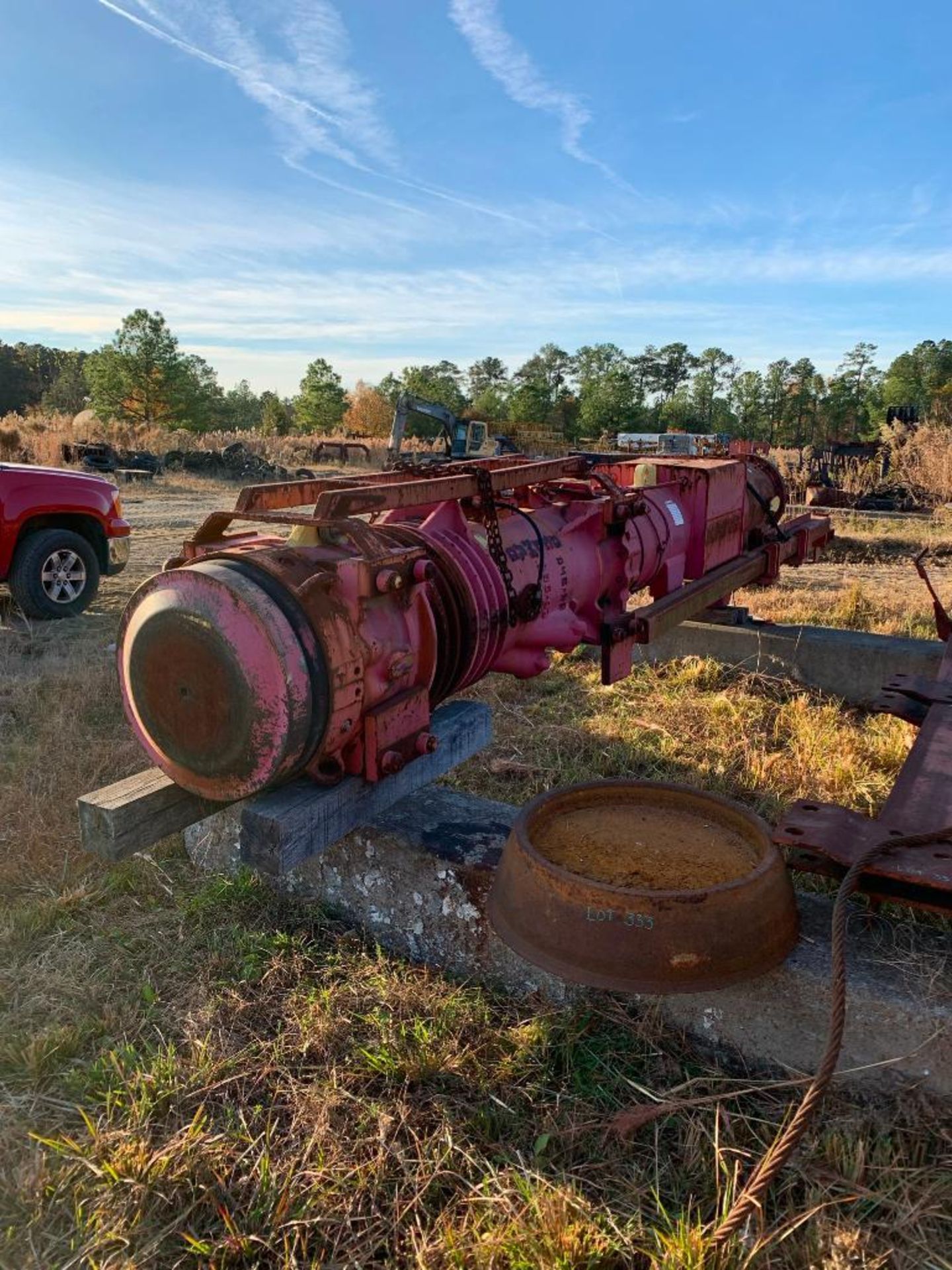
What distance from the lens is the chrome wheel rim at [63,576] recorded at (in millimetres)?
6523

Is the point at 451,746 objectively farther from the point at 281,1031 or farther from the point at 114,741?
the point at 114,741

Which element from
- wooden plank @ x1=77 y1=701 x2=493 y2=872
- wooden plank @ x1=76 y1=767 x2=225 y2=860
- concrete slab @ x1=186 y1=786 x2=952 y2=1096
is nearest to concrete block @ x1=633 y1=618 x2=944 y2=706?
concrete slab @ x1=186 y1=786 x2=952 y2=1096

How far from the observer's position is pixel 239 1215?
166 centimetres

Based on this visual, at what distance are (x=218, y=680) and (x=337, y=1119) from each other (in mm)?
1022

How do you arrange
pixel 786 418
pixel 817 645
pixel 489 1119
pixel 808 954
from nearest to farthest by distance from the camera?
pixel 489 1119, pixel 808 954, pixel 817 645, pixel 786 418

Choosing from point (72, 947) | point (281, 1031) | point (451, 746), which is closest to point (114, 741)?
point (72, 947)

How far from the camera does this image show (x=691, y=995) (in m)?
2.01

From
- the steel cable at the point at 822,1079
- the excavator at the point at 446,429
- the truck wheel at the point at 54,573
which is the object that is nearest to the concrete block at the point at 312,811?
the steel cable at the point at 822,1079

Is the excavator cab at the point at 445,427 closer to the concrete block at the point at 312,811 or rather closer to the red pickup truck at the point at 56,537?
the red pickup truck at the point at 56,537

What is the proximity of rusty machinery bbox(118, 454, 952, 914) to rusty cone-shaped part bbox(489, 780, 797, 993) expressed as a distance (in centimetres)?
20

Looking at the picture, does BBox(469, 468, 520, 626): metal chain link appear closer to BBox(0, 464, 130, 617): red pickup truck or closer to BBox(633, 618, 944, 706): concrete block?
BBox(633, 618, 944, 706): concrete block

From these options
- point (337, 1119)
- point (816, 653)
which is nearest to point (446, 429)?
point (816, 653)

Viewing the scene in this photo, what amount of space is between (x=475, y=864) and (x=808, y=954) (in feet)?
2.90

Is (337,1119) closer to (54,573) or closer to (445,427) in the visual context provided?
(54,573)
